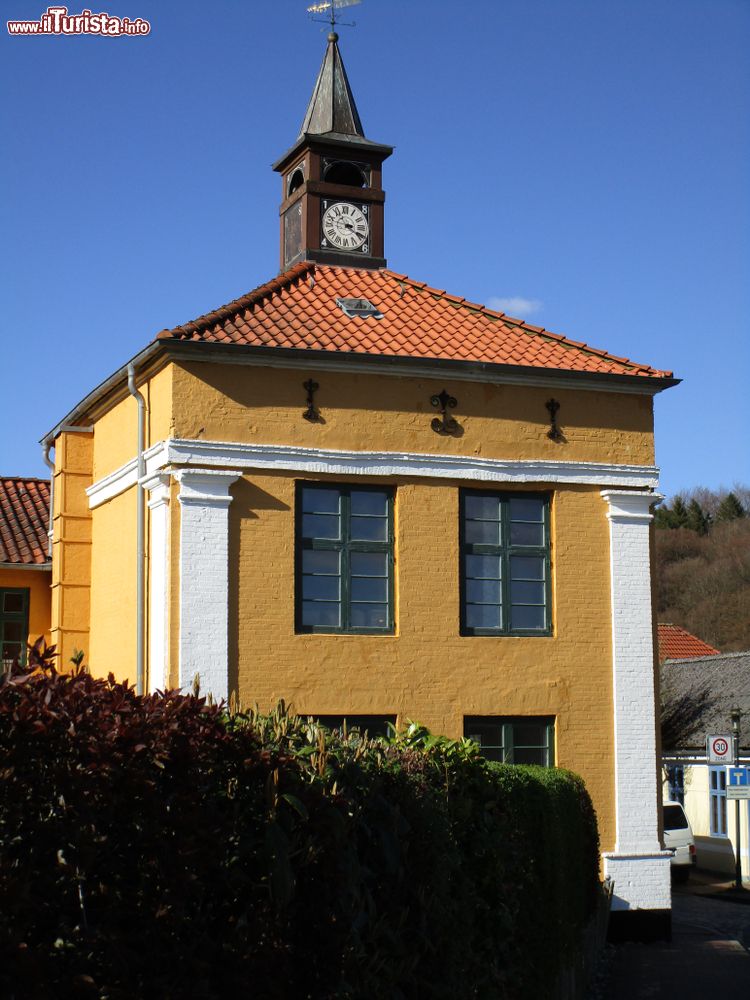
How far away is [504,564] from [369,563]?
188 cm

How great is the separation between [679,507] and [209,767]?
9552cm

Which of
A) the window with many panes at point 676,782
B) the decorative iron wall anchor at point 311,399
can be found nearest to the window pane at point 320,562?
the decorative iron wall anchor at point 311,399

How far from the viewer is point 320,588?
57.1 feet

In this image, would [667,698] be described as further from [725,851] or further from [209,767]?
[209,767]

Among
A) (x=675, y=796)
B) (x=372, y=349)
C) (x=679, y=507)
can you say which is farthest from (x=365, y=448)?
(x=679, y=507)

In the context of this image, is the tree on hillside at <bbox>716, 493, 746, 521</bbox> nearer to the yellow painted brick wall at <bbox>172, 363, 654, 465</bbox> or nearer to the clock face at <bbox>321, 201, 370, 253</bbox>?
the clock face at <bbox>321, 201, 370, 253</bbox>

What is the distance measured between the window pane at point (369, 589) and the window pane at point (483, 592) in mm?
1171

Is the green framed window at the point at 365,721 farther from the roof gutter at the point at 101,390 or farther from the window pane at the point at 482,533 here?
the roof gutter at the point at 101,390

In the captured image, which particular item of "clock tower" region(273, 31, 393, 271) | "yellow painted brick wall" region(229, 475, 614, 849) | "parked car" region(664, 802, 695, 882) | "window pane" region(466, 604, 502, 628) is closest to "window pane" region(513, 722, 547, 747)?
"yellow painted brick wall" region(229, 475, 614, 849)

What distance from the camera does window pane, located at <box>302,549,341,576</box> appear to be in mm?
17359

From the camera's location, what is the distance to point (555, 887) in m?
12.2

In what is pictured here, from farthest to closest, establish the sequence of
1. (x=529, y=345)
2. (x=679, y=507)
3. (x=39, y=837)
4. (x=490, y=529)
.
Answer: (x=679, y=507), (x=529, y=345), (x=490, y=529), (x=39, y=837)

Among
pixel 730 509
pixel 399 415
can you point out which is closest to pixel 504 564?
pixel 399 415

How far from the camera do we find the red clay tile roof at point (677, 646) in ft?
147
